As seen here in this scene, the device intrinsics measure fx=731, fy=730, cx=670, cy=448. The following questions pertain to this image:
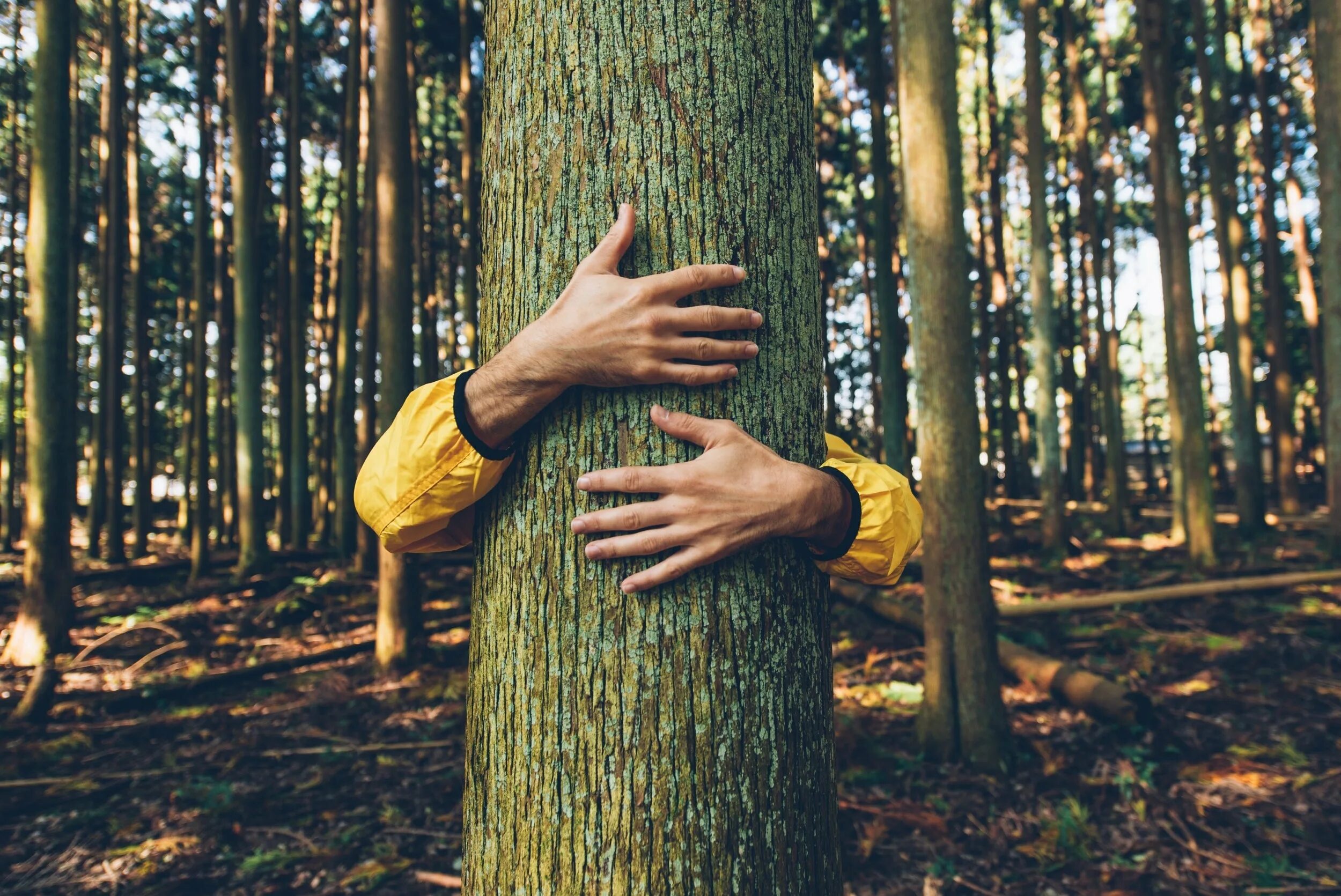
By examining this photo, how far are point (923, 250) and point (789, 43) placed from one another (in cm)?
318

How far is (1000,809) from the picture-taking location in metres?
4.04

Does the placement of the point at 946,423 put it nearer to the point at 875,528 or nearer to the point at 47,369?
the point at 875,528

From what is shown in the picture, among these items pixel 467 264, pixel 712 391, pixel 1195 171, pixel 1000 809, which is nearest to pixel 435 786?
pixel 1000 809

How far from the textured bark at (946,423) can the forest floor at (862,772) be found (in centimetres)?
35

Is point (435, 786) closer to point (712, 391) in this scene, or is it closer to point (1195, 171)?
point (712, 391)

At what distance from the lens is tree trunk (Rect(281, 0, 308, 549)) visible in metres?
13.0

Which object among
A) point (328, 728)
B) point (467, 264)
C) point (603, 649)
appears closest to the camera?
point (603, 649)

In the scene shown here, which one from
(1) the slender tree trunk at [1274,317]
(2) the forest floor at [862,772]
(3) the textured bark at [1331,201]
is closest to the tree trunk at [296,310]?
(2) the forest floor at [862,772]

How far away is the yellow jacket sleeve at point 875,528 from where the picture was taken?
5.08ft

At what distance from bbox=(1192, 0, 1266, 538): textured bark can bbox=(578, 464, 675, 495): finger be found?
13440mm

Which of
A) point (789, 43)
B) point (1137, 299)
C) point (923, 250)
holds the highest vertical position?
point (1137, 299)

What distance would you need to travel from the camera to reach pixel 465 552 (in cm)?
1486

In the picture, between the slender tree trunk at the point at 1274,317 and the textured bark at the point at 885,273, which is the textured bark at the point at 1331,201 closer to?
the textured bark at the point at 885,273

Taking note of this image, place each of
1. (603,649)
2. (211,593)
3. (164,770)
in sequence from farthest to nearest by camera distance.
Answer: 1. (211,593)
2. (164,770)
3. (603,649)
